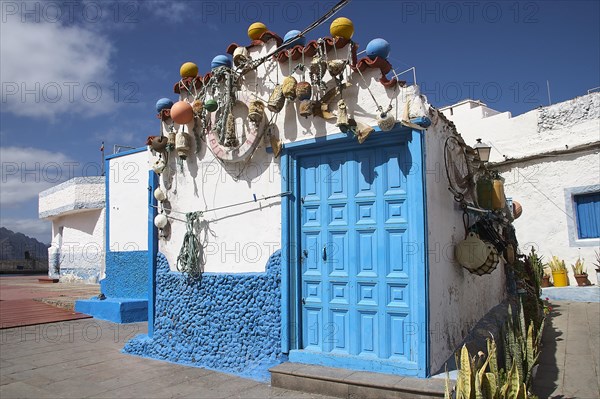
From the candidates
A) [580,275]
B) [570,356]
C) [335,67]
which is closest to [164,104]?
[335,67]

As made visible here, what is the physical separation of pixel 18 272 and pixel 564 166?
35.6 meters

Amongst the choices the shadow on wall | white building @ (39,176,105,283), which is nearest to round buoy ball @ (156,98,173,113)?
the shadow on wall

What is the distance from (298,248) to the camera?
588 centimetres

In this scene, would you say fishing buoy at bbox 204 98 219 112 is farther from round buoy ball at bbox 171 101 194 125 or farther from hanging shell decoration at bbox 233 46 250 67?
hanging shell decoration at bbox 233 46 250 67

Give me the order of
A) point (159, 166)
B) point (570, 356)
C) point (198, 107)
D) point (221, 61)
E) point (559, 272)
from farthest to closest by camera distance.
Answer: point (559, 272), point (159, 166), point (570, 356), point (198, 107), point (221, 61)

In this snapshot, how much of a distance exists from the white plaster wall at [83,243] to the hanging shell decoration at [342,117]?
1531cm

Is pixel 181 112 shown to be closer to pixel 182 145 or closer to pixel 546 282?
pixel 182 145

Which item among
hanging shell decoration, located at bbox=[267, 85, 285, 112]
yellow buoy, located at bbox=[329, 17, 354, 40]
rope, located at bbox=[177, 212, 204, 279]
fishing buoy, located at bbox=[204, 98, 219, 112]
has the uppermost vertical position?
yellow buoy, located at bbox=[329, 17, 354, 40]

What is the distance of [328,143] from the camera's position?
18.7 ft

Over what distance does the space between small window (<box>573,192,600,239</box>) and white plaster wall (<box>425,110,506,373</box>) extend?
8.39 m

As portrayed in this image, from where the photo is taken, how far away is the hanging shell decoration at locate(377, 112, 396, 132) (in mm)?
5043

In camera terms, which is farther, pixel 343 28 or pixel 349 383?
pixel 343 28

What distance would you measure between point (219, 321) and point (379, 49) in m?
4.13

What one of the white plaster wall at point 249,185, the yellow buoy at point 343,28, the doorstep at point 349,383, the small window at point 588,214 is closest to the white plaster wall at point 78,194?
the white plaster wall at point 249,185
